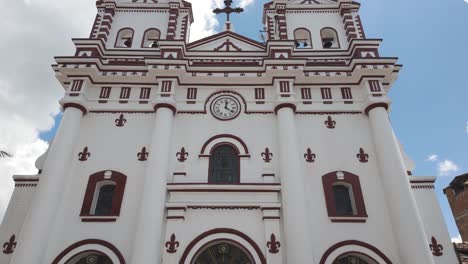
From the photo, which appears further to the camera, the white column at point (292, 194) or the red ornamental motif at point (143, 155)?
the red ornamental motif at point (143, 155)

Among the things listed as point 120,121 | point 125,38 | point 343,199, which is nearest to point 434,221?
point 343,199

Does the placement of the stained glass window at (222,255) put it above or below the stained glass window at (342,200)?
below

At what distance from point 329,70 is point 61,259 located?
41.3 feet

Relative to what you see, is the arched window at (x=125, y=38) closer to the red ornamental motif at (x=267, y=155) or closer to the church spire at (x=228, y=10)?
the church spire at (x=228, y=10)

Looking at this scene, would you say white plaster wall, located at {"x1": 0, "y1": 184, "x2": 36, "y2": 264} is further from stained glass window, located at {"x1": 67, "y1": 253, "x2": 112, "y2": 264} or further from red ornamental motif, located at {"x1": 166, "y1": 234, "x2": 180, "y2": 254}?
red ornamental motif, located at {"x1": 166, "y1": 234, "x2": 180, "y2": 254}

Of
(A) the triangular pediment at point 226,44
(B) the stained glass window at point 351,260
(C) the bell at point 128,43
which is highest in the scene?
(C) the bell at point 128,43

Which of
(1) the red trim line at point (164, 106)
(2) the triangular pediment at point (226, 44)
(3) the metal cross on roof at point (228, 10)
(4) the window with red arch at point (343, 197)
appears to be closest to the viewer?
(4) the window with red arch at point (343, 197)

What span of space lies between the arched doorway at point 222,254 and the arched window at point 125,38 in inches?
429

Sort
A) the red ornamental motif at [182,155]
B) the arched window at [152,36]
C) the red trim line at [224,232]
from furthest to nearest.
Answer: the arched window at [152,36], the red ornamental motif at [182,155], the red trim line at [224,232]

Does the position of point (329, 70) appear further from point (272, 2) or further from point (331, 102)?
point (272, 2)

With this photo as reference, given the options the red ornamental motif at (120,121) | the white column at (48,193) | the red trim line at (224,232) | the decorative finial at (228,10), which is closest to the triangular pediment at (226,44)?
the decorative finial at (228,10)

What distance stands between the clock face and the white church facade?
0.10 metres

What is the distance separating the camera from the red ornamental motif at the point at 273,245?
11562 mm

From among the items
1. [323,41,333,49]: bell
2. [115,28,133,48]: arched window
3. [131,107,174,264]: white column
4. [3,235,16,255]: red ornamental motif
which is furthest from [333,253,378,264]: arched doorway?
[115,28,133,48]: arched window
